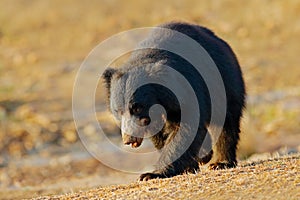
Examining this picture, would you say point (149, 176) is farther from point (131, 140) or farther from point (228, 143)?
point (228, 143)

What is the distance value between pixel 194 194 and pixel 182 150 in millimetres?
1565

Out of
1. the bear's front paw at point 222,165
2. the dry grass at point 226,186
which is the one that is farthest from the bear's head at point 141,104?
the bear's front paw at point 222,165

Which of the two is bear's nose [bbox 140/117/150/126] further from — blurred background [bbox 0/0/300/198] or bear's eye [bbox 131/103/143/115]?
blurred background [bbox 0/0/300/198]

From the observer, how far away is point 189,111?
835 cm

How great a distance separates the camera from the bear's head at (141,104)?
8.12 metres

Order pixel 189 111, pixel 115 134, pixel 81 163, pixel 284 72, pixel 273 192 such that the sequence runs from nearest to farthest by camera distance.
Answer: pixel 273 192 → pixel 189 111 → pixel 81 163 → pixel 115 134 → pixel 284 72

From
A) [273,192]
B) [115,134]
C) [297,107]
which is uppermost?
[297,107]

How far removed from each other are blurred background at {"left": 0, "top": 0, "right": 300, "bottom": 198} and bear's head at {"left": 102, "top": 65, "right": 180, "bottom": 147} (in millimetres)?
2581

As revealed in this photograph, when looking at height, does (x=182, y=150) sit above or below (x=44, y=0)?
below

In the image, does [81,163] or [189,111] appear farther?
[81,163]

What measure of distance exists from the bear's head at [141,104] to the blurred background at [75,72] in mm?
2581

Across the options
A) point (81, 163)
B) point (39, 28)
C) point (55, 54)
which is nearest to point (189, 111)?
point (81, 163)

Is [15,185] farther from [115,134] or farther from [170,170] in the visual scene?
[170,170]

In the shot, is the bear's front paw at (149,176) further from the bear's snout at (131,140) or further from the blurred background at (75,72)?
the blurred background at (75,72)
